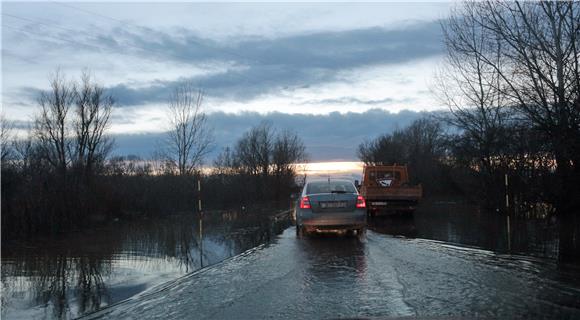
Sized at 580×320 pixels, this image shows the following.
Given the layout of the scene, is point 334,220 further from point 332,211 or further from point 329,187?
point 329,187

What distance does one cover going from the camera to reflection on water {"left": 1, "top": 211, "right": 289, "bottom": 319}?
25.1ft

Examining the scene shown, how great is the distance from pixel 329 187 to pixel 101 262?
6.75 metres

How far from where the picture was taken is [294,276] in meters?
8.92

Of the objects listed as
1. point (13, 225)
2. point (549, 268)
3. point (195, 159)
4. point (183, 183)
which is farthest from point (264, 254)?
point (195, 159)

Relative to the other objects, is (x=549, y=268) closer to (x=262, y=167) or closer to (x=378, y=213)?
(x=378, y=213)

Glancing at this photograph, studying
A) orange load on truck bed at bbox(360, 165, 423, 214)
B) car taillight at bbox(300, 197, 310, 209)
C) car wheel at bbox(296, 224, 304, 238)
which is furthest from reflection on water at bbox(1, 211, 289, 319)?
orange load on truck bed at bbox(360, 165, 423, 214)

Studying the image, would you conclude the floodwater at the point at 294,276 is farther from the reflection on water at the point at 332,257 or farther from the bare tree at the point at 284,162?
the bare tree at the point at 284,162

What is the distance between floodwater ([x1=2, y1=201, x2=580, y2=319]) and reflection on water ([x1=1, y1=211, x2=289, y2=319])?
0.08 ft

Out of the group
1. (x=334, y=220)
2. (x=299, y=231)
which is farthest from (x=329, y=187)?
(x=299, y=231)

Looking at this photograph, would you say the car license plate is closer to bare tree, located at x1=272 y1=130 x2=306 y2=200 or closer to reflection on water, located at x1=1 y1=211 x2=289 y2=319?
reflection on water, located at x1=1 y1=211 x2=289 y2=319

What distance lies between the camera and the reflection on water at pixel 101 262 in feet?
25.1

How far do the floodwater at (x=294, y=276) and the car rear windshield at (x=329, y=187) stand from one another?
1.35 m

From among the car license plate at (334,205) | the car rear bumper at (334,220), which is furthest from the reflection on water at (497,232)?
the car license plate at (334,205)

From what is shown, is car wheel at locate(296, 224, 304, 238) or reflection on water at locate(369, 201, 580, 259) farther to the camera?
car wheel at locate(296, 224, 304, 238)
